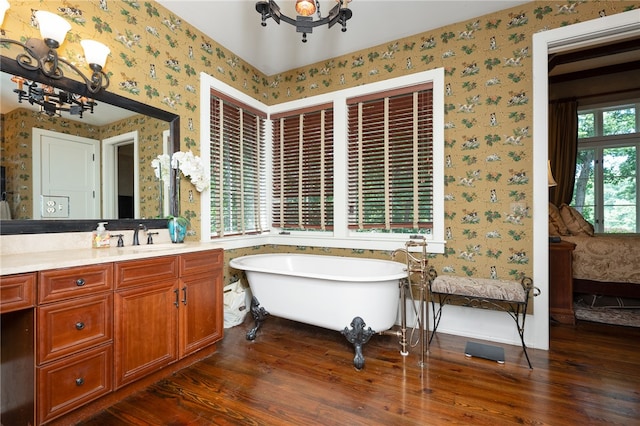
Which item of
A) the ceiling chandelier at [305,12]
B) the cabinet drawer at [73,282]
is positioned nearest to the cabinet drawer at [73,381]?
the cabinet drawer at [73,282]

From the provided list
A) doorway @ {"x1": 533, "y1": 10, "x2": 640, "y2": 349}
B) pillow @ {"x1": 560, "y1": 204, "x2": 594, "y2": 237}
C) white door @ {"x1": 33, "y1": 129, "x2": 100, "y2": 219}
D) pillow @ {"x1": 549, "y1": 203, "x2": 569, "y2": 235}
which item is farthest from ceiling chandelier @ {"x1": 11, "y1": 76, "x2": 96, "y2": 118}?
pillow @ {"x1": 560, "y1": 204, "x2": 594, "y2": 237}

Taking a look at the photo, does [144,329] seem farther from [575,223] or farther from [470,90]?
[575,223]

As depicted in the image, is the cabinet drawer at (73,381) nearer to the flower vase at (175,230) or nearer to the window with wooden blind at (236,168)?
the flower vase at (175,230)

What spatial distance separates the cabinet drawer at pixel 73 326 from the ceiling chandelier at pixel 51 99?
128 cm

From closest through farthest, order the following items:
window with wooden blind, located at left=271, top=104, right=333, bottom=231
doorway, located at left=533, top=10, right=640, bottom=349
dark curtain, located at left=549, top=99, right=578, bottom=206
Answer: doorway, located at left=533, top=10, right=640, bottom=349
window with wooden blind, located at left=271, top=104, right=333, bottom=231
dark curtain, located at left=549, top=99, right=578, bottom=206

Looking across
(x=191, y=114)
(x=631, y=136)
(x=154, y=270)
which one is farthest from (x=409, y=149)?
(x=631, y=136)

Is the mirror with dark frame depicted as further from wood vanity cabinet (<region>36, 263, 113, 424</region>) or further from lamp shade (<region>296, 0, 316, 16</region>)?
lamp shade (<region>296, 0, 316, 16</region>)

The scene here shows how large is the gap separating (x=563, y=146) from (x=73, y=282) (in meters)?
6.21

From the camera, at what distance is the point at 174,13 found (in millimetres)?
2639

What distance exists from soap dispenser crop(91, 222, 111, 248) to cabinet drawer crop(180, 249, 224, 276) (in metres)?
0.55

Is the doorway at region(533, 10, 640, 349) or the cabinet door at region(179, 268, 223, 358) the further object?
the doorway at region(533, 10, 640, 349)

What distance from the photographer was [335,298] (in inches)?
90.7

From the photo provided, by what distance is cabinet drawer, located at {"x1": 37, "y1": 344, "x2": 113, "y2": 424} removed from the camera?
1.39m

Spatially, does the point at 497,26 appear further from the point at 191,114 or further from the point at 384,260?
the point at 191,114
